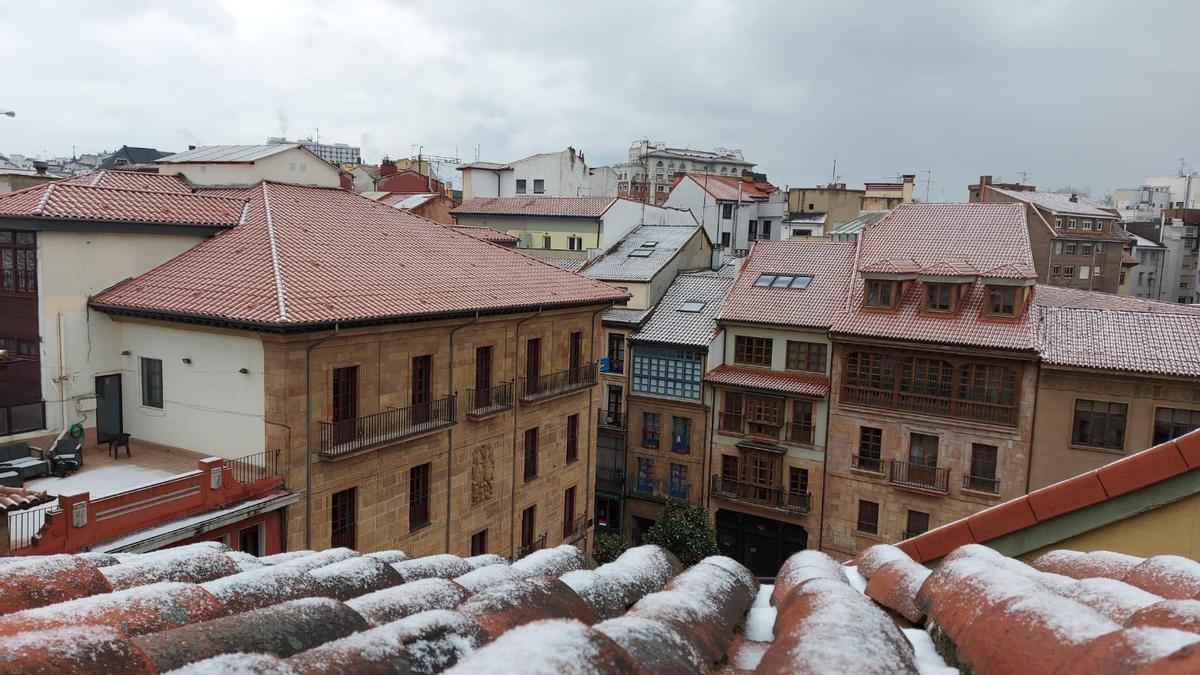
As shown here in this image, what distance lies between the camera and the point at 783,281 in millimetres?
35656

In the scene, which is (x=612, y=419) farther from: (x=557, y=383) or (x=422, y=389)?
(x=422, y=389)

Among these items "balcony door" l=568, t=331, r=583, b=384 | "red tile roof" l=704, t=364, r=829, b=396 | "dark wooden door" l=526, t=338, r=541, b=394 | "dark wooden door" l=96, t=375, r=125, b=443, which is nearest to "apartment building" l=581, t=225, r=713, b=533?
"red tile roof" l=704, t=364, r=829, b=396

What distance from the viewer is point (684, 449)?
35.5 metres

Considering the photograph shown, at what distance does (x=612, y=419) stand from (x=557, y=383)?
11.0 m

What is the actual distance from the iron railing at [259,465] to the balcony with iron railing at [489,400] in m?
6.10

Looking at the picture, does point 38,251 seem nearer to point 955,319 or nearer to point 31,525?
point 31,525

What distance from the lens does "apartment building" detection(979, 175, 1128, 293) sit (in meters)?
55.2

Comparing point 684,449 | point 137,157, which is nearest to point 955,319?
point 684,449

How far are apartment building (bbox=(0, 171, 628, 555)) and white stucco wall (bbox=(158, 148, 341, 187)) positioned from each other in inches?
89.8

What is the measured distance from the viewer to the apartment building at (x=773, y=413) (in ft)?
107

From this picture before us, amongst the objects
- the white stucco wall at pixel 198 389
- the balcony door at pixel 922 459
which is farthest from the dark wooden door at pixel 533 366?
the balcony door at pixel 922 459

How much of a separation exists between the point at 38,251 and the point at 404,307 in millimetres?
8003

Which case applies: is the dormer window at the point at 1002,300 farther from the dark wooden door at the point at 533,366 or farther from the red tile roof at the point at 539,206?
the red tile roof at the point at 539,206

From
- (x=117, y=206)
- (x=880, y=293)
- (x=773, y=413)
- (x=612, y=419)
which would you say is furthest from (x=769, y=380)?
(x=117, y=206)
